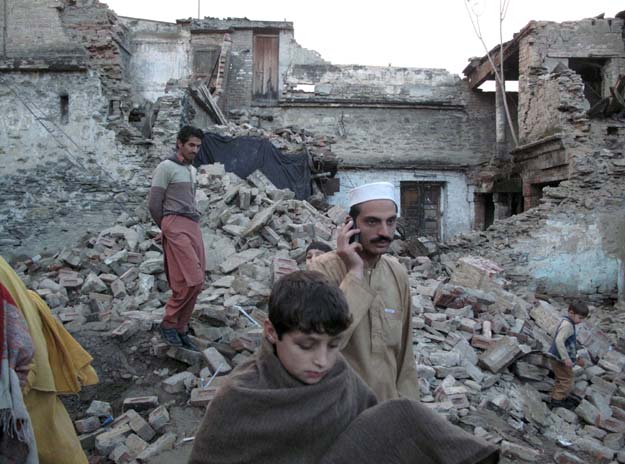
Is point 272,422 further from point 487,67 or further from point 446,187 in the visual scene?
point 487,67

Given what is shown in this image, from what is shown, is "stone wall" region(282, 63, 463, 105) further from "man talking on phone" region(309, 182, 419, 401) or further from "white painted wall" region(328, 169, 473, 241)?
"man talking on phone" region(309, 182, 419, 401)

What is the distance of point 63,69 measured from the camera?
11.1m

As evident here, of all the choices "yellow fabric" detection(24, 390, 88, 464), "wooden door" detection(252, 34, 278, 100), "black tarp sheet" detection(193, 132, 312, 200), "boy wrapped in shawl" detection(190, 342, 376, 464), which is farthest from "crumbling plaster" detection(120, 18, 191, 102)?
"boy wrapped in shawl" detection(190, 342, 376, 464)

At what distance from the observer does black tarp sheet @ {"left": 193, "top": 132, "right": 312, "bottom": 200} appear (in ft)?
37.6

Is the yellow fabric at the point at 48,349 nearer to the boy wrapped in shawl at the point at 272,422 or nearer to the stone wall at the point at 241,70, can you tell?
the boy wrapped in shawl at the point at 272,422

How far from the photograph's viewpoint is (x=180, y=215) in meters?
4.23

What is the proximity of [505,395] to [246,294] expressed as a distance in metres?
3.41

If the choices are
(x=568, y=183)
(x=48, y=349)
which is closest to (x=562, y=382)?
(x=48, y=349)

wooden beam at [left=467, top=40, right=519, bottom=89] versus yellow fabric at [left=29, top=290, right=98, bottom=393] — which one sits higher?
wooden beam at [left=467, top=40, right=519, bottom=89]

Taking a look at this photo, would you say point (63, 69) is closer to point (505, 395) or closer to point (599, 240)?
point (505, 395)

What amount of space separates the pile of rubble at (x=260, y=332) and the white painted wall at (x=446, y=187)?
9451mm

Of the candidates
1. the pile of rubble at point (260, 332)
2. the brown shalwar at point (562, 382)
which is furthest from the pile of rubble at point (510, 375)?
the brown shalwar at point (562, 382)

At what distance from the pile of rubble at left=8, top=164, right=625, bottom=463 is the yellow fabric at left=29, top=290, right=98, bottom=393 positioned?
1240 millimetres

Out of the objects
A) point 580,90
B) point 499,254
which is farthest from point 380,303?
point 580,90
